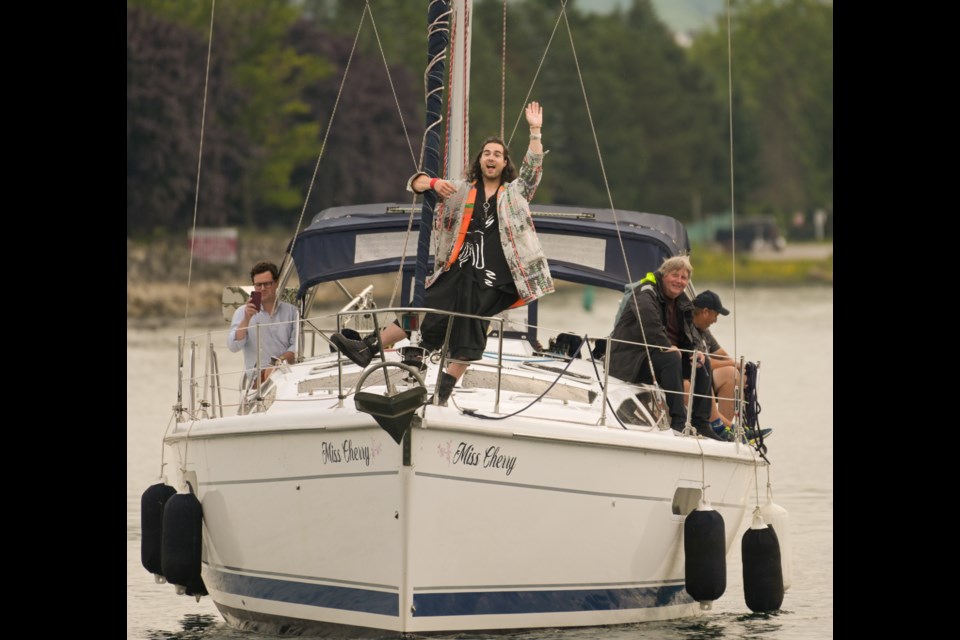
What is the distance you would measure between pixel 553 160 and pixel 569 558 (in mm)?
97786

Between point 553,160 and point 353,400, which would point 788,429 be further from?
point 553,160

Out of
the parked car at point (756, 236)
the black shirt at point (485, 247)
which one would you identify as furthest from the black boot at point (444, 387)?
the parked car at point (756, 236)

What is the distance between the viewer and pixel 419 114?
327 feet

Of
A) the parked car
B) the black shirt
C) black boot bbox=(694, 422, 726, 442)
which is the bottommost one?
black boot bbox=(694, 422, 726, 442)

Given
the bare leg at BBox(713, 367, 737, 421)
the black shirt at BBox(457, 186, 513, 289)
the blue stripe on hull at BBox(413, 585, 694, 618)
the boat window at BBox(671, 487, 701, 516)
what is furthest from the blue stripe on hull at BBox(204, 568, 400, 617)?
the bare leg at BBox(713, 367, 737, 421)

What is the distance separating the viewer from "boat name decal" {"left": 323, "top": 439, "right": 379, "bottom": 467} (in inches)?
497

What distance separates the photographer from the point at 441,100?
46.9ft

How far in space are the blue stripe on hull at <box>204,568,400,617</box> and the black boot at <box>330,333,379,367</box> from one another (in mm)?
1596

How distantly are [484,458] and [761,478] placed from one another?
416 inches

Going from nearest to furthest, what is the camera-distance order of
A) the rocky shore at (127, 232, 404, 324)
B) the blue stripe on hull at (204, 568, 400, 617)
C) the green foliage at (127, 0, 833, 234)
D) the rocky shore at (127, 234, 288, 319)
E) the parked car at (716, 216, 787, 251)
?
the blue stripe on hull at (204, 568, 400, 617), the rocky shore at (127, 232, 404, 324), the rocky shore at (127, 234, 288, 319), the green foliage at (127, 0, 833, 234), the parked car at (716, 216, 787, 251)

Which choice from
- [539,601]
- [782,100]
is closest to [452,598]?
[539,601]

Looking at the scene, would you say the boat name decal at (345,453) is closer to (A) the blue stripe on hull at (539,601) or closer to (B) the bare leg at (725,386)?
(A) the blue stripe on hull at (539,601)

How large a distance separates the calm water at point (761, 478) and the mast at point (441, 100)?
246 centimetres

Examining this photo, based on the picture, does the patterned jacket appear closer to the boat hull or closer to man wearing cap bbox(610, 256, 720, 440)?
the boat hull
